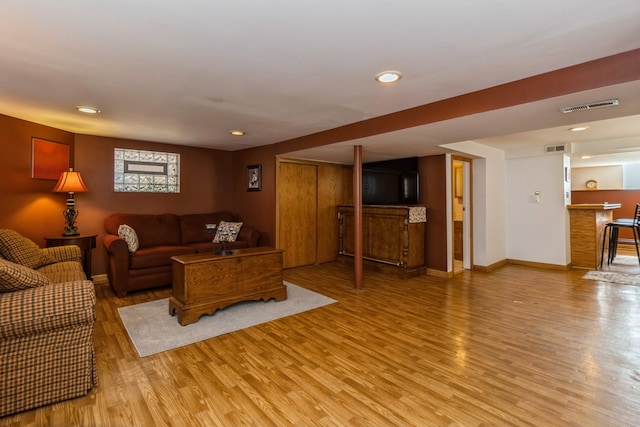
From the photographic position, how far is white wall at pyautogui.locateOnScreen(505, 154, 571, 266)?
5.29 m

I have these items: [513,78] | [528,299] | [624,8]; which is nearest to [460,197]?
[528,299]

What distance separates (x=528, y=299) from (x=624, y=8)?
320 centimetres

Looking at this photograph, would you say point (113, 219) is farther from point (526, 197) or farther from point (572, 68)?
point (526, 197)

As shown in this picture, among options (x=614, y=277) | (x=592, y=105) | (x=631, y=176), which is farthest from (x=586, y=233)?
(x=631, y=176)

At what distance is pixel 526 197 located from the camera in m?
5.69

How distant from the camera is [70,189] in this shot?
12.5 feet

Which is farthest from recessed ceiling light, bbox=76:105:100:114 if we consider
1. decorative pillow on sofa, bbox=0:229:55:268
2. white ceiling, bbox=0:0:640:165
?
decorative pillow on sofa, bbox=0:229:55:268

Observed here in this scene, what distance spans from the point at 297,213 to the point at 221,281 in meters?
2.44

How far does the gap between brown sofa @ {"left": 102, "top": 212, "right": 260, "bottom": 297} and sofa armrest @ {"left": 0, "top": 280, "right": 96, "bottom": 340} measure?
6.77 feet

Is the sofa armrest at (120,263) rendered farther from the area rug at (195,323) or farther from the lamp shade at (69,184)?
the lamp shade at (69,184)

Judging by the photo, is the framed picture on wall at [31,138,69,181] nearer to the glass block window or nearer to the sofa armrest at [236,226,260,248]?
the glass block window

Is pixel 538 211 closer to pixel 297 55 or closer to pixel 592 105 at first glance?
pixel 592 105

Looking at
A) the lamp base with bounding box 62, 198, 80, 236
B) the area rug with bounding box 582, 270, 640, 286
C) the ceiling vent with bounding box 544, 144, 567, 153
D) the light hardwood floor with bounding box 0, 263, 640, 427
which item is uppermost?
the ceiling vent with bounding box 544, 144, 567, 153

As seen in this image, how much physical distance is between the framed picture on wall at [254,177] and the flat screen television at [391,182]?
73.4 inches
